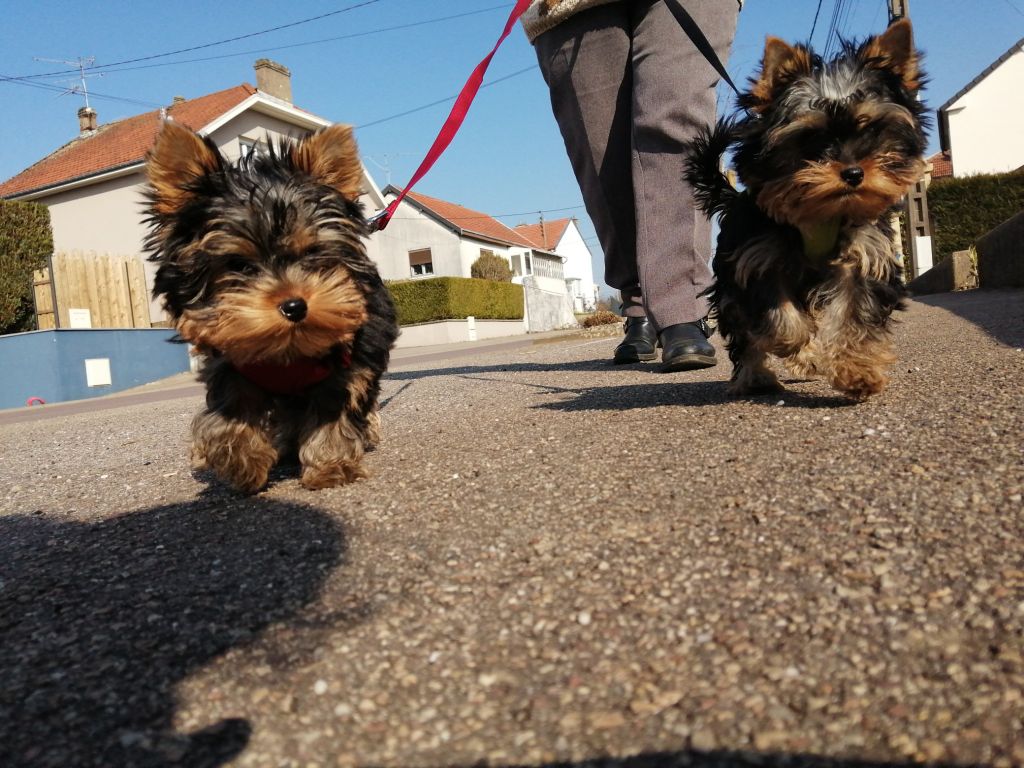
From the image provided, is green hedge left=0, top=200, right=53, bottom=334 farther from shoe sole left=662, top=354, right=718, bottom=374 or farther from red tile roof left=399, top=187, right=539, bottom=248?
red tile roof left=399, top=187, right=539, bottom=248

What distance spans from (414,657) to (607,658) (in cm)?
36

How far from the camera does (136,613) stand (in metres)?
1.89

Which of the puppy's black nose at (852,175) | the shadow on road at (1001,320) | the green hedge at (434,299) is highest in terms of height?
the green hedge at (434,299)

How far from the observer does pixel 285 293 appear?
2.71 meters

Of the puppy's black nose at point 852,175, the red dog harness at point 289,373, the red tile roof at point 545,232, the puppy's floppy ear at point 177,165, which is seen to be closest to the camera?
the puppy's floppy ear at point 177,165

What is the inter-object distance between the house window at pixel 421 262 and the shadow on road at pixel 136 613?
136 feet

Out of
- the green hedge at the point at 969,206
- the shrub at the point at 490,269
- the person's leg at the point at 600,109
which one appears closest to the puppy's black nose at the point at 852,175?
the person's leg at the point at 600,109

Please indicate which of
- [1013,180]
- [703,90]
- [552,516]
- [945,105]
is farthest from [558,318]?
[552,516]

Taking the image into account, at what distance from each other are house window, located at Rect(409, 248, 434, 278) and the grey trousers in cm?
3839

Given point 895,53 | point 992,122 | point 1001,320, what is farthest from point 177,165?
Answer: point 992,122

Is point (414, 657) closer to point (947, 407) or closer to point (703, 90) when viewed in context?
point (947, 407)

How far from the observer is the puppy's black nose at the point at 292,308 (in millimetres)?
2686

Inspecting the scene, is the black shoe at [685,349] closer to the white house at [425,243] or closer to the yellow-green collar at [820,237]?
the yellow-green collar at [820,237]

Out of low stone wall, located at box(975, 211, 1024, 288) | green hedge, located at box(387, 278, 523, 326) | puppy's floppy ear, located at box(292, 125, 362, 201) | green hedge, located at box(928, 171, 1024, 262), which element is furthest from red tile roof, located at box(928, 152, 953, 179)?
puppy's floppy ear, located at box(292, 125, 362, 201)
